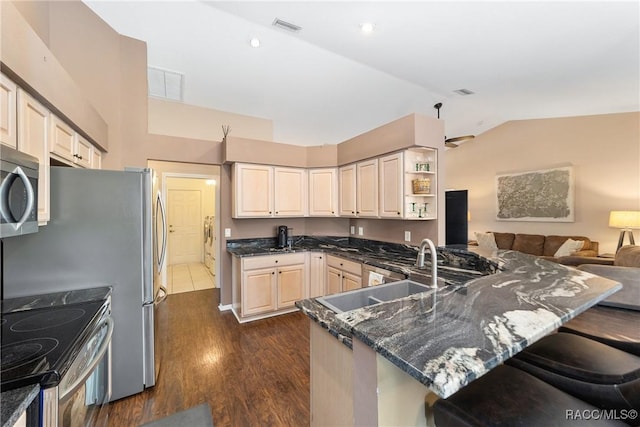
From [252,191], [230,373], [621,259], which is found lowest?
[230,373]

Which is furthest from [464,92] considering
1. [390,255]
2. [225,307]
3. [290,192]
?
[225,307]

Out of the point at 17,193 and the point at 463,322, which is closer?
the point at 463,322

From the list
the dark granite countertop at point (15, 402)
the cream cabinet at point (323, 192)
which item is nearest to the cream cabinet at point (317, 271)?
the cream cabinet at point (323, 192)

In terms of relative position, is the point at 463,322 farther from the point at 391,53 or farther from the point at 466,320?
the point at 391,53

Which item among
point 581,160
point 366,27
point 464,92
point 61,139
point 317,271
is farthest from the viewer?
point 581,160

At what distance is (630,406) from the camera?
910mm

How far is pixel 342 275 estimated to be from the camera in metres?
3.36

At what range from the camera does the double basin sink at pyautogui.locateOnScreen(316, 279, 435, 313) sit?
1538 millimetres

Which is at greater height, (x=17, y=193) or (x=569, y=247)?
(x=17, y=193)

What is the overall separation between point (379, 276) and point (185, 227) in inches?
243

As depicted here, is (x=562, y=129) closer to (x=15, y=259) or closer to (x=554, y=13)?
(x=554, y=13)

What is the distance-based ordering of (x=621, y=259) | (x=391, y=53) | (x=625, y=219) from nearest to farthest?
(x=391, y=53)
(x=621, y=259)
(x=625, y=219)

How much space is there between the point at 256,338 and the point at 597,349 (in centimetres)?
279

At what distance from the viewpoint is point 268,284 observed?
3.46 m
